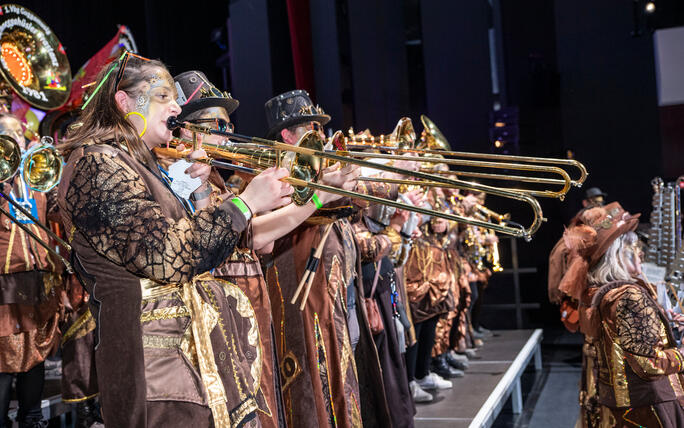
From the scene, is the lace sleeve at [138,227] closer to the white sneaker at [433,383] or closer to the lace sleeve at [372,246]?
the lace sleeve at [372,246]

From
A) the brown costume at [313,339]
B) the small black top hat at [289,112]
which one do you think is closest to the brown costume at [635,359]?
the brown costume at [313,339]

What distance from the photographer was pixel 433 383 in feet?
18.3

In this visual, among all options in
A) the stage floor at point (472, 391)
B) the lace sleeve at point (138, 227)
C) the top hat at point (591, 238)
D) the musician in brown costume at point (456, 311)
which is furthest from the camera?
the musician in brown costume at point (456, 311)

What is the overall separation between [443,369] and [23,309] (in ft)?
12.3

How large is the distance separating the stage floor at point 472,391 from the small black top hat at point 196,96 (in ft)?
8.34

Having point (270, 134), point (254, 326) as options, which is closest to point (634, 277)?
point (270, 134)

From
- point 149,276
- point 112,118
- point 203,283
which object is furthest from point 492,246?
point 149,276

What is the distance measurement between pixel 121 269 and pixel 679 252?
3983mm

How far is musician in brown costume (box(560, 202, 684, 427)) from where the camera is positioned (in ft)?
12.0

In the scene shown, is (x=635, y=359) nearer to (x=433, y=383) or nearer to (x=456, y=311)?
(x=433, y=383)

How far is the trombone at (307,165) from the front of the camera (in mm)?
1980

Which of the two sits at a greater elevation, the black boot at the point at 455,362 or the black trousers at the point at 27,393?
the black trousers at the point at 27,393

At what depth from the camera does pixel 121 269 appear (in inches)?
73.9

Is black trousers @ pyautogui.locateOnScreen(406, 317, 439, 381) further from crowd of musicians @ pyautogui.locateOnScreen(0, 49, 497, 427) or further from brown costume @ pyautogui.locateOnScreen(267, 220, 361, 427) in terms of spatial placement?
brown costume @ pyautogui.locateOnScreen(267, 220, 361, 427)
